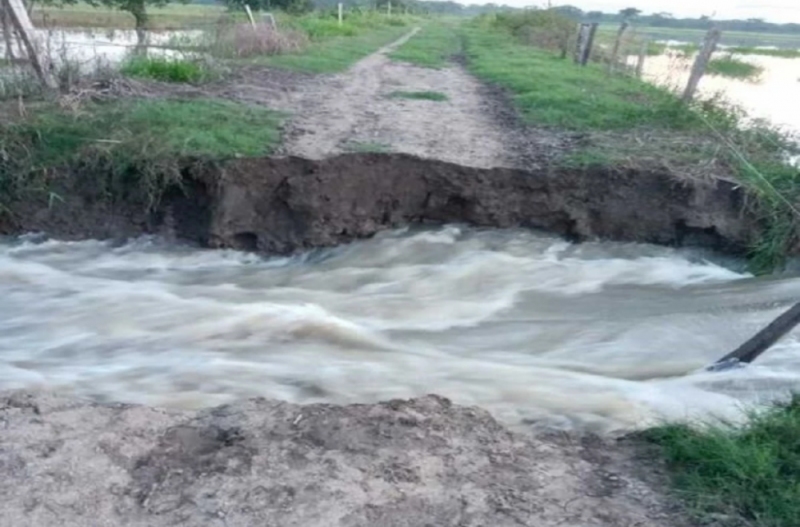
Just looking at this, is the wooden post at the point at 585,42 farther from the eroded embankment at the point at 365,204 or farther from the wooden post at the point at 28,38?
the wooden post at the point at 28,38

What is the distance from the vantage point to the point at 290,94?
483 inches

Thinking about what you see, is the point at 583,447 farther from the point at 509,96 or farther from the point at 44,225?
the point at 509,96

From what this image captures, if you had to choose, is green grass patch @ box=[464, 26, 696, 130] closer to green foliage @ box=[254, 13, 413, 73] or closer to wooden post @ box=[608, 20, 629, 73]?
wooden post @ box=[608, 20, 629, 73]

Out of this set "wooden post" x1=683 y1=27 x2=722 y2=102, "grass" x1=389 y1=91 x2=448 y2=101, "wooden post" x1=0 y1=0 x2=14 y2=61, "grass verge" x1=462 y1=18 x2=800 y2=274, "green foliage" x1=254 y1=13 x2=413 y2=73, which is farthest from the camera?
"green foliage" x1=254 y1=13 x2=413 y2=73

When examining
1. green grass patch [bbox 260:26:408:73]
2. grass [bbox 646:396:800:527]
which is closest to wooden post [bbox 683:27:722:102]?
green grass patch [bbox 260:26:408:73]

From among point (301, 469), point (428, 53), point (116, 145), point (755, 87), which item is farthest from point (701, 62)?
point (755, 87)

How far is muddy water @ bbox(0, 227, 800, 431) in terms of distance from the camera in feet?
18.0

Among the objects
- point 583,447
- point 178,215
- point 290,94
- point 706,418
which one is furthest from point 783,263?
point 290,94

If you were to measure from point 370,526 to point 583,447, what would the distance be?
122 centimetres

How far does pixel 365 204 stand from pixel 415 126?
2.06 meters

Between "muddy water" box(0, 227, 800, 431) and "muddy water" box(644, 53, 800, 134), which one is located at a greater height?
"muddy water" box(0, 227, 800, 431)

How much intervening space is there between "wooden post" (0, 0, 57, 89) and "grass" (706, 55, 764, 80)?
18105 mm

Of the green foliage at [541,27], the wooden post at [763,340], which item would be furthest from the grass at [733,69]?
the wooden post at [763,340]

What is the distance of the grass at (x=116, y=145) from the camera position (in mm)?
8289
